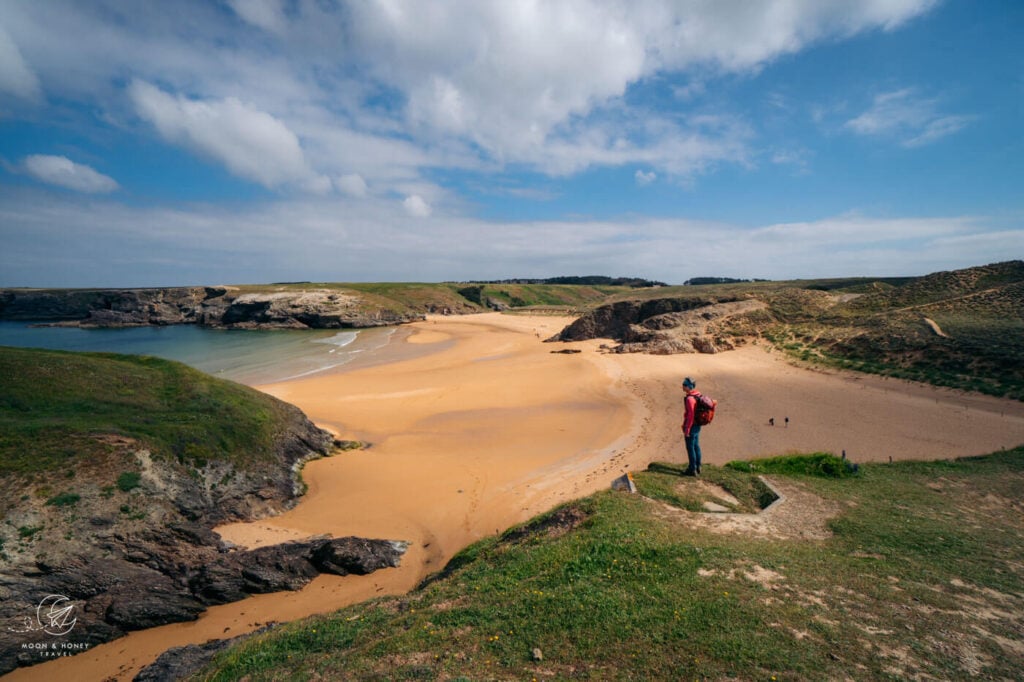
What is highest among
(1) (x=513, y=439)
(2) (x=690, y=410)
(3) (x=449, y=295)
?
(3) (x=449, y=295)

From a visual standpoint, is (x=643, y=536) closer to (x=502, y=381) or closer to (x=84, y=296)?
(x=502, y=381)

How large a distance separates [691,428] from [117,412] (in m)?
18.6

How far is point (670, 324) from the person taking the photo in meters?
43.8

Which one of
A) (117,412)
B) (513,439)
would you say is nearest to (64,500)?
(117,412)

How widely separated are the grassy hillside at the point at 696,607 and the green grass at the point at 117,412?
926 centimetres

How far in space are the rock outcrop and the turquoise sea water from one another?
29.4 m

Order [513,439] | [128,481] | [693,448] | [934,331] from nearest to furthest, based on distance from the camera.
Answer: [693,448] < [128,481] < [513,439] < [934,331]

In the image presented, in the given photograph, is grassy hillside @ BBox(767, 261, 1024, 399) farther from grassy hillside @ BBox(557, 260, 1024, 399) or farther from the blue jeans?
the blue jeans

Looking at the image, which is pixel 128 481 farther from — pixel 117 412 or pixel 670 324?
pixel 670 324

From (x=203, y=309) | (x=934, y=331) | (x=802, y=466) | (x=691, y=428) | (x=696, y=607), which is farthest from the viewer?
(x=203, y=309)

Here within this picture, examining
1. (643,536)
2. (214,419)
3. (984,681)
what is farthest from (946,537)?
(214,419)

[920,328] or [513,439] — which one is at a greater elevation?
[920,328]

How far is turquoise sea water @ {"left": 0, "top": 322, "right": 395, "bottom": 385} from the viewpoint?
1687 inches

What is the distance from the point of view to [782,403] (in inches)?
912
